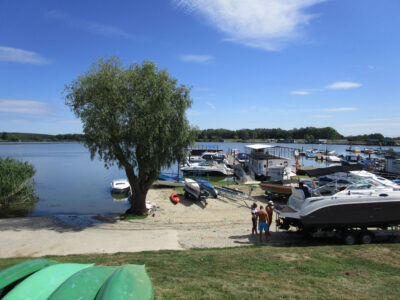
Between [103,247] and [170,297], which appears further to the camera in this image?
[103,247]

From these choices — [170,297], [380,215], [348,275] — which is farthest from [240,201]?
[170,297]

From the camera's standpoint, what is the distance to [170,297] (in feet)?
16.9

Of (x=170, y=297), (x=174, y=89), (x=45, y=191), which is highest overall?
(x=174, y=89)

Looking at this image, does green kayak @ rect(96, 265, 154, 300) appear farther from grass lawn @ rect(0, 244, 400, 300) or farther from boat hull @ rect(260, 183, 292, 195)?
boat hull @ rect(260, 183, 292, 195)

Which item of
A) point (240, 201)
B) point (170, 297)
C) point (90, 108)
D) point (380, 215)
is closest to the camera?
point (170, 297)

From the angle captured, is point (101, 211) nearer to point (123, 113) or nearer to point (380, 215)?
point (123, 113)

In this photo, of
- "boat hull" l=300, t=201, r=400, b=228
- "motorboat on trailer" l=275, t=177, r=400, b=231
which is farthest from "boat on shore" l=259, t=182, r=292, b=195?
"boat hull" l=300, t=201, r=400, b=228

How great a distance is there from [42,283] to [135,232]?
27.8 feet

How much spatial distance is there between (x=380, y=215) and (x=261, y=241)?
4796 millimetres

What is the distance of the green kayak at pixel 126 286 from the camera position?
4.30m

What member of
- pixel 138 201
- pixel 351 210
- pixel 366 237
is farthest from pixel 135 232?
pixel 366 237

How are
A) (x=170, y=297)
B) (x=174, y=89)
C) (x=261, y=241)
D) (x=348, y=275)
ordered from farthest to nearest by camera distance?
(x=174, y=89) < (x=261, y=241) < (x=348, y=275) < (x=170, y=297)

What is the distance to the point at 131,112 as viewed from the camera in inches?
595

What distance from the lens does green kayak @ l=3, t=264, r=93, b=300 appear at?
14.5ft
